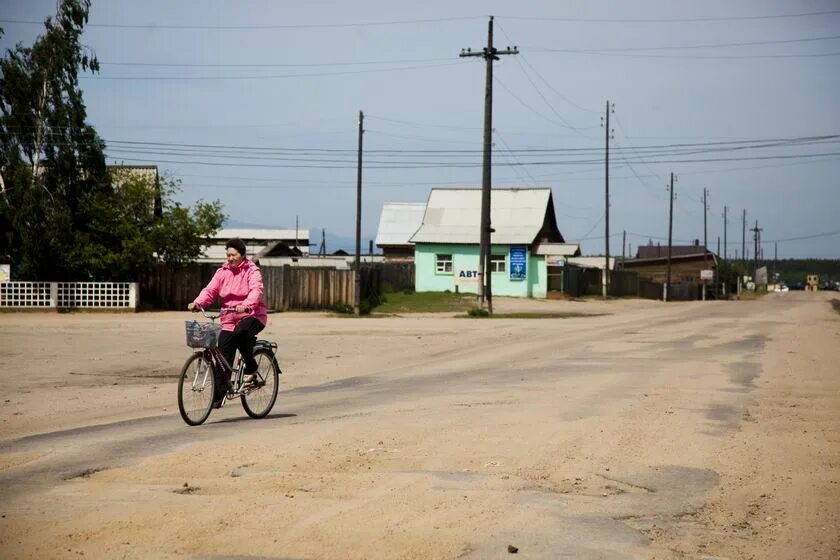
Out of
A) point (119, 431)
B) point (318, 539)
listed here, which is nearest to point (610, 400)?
point (119, 431)

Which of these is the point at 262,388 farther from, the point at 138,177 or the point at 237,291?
the point at 138,177

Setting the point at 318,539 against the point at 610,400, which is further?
the point at 610,400

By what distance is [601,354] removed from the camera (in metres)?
21.4

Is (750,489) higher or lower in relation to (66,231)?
lower

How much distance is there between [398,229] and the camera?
80.6m

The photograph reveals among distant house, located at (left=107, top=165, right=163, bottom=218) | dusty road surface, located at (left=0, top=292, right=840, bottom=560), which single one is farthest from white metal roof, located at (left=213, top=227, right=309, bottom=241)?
dusty road surface, located at (left=0, top=292, right=840, bottom=560)

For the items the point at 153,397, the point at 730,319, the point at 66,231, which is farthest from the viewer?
the point at 66,231

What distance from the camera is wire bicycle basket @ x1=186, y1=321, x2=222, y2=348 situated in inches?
424

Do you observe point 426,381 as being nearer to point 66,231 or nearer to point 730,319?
point 730,319

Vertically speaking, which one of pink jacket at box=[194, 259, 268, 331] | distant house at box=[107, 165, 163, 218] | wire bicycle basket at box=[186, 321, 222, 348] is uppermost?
distant house at box=[107, 165, 163, 218]

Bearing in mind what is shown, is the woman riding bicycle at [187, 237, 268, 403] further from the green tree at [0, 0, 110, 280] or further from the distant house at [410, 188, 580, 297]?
the distant house at [410, 188, 580, 297]

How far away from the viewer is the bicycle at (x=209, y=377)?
35.3ft

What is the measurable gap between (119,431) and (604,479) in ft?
16.5

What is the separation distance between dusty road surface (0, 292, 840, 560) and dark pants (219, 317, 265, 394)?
29.3 inches
